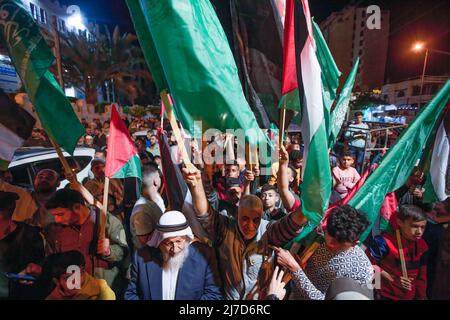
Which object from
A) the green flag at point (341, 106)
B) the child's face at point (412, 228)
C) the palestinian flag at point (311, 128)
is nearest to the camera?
the palestinian flag at point (311, 128)

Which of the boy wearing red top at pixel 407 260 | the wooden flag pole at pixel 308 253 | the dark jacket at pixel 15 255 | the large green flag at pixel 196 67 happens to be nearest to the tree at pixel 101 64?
the dark jacket at pixel 15 255

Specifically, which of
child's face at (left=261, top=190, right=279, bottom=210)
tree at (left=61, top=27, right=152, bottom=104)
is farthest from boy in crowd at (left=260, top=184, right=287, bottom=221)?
tree at (left=61, top=27, right=152, bottom=104)

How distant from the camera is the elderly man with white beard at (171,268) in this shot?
195 cm

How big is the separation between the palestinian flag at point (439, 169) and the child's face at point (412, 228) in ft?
1.69

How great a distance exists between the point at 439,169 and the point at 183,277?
2431 mm

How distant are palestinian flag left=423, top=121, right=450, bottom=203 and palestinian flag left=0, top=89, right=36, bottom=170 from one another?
12.1ft

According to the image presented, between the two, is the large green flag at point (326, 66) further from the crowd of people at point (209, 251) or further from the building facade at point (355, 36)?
the crowd of people at point (209, 251)

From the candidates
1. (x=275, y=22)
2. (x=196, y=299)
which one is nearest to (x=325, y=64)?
(x=275, y=22)

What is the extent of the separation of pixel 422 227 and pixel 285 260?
116cm

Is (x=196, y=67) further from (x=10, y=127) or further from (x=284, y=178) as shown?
(x=10, y=127)

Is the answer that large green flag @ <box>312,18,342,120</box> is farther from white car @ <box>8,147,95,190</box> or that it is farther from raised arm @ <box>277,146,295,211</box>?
white car @ <box>8,147,95,190</box>

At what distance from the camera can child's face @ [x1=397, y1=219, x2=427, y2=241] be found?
212cm

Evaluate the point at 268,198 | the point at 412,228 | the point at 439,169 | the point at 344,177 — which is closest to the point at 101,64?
the point at 344,177
